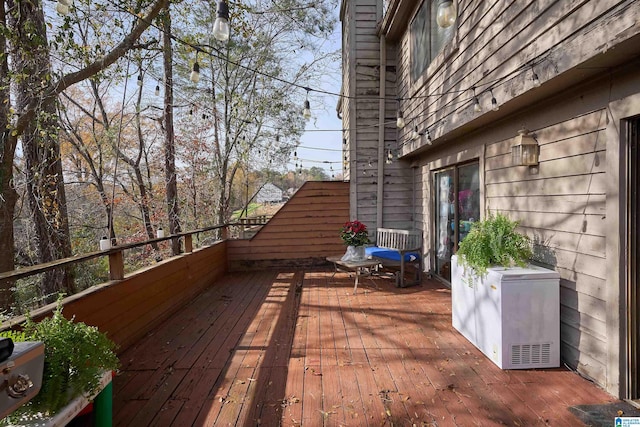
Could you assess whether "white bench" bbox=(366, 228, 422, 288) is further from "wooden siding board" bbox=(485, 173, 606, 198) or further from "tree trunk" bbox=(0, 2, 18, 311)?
"tree trunk" bbox=(0, 2, 18, 311)

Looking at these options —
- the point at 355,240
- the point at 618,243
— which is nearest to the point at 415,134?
the point at 355,240

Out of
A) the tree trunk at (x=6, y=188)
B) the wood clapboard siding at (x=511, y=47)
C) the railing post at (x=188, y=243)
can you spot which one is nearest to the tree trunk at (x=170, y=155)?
the railing post at (x=188, y=243)

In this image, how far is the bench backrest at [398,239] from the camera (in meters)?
5.04

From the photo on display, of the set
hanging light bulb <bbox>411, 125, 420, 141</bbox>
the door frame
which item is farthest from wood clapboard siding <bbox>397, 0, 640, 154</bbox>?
the door frame

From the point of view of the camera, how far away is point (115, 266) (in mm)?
2766

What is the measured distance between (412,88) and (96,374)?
200 inches

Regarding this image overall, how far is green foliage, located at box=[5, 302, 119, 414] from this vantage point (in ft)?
4.00

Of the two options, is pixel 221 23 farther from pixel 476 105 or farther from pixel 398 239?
pixel 398 239

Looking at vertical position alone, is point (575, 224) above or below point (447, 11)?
below

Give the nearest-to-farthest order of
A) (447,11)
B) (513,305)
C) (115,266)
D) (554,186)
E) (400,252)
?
1. (447,11)
2. (513,305)
3. (554,186)
4. (115,266)
5. (400,252)

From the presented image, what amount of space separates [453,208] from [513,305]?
7.28 feet

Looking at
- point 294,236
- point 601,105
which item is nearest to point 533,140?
point 601,105

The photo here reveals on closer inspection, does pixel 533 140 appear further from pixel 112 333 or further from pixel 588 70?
pixel 112 333

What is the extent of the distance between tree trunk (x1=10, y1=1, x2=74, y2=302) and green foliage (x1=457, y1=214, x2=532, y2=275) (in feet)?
15.3
